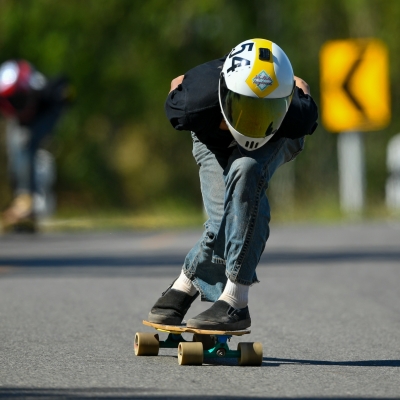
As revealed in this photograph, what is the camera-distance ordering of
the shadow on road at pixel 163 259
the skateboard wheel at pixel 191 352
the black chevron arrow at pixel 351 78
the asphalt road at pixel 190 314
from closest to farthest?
the asphalt road at pixel 190 314
the skateboard wheel at pixel 191 352
the shadow on road at pixel 163 259
the black chevron arrow at pixel 351 78

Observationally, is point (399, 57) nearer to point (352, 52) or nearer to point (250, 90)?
point (352, 52)

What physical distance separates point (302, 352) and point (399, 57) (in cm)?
2089

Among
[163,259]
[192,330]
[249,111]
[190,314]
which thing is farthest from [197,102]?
[163,259]

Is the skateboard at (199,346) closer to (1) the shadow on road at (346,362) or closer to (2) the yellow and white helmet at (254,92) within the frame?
(1) the shadow on road at (346,362)

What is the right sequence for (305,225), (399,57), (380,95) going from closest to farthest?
(305,225), (380,95), (399,57)

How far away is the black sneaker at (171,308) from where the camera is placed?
→ 17.5ft

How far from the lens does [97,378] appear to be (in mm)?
4656

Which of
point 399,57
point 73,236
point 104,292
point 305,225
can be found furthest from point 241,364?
point 399,57

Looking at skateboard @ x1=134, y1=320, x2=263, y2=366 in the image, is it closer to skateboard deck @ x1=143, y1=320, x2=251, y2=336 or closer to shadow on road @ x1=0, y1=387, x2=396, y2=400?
skateboard deck @ x1=143, y1=320, x2=251, y2=336

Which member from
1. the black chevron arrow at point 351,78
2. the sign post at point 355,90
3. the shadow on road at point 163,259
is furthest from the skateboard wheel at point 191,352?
the black chevron arrow at point 351,78

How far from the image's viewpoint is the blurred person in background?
14.7 meters

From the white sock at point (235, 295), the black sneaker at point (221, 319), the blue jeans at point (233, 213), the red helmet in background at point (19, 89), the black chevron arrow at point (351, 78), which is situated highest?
the black chevron arrow at point (351, 78)

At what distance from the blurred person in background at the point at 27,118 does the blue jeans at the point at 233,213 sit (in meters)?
9.46

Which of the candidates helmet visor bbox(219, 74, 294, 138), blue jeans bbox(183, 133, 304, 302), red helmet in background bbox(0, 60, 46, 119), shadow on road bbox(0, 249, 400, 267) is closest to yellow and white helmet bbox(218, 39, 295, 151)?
helmet visor bbox(219, 74, 294, 138)
